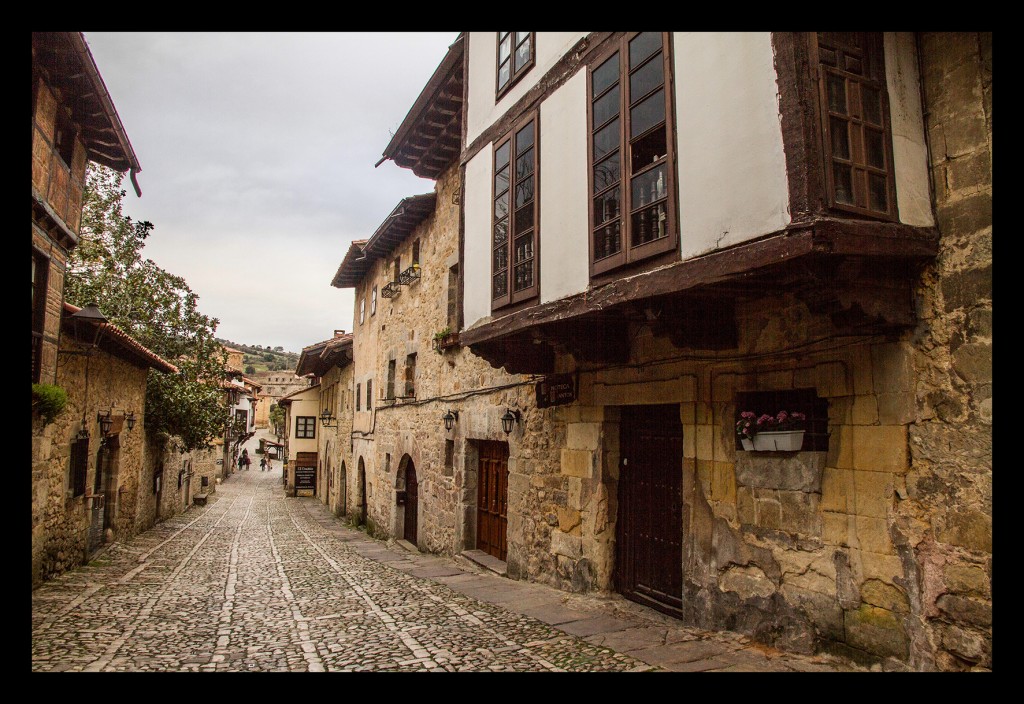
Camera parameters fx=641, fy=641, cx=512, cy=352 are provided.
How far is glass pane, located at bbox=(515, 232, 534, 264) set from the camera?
6.98 m

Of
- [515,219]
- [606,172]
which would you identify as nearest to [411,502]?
[515,219]

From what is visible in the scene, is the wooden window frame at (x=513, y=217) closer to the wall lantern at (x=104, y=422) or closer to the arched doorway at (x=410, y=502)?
the arched doorway at (x=410, y=502)

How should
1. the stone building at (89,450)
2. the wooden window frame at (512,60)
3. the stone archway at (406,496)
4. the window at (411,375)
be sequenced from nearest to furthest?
the wooden window frame at (512,60), the stone building at (89,450), the window at (411,375), the stone archway at (406,496)

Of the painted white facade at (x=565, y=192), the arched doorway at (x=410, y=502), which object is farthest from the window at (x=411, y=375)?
the painted white facade at (x=565, y=192)

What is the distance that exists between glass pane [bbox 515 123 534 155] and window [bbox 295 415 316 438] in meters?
30.4

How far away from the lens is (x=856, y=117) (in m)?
4.20

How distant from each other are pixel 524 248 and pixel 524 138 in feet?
4.08

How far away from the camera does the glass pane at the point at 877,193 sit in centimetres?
412

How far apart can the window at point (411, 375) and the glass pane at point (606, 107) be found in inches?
340

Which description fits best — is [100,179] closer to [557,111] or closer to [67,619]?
[67,619]

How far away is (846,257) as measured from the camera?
3.87 metres

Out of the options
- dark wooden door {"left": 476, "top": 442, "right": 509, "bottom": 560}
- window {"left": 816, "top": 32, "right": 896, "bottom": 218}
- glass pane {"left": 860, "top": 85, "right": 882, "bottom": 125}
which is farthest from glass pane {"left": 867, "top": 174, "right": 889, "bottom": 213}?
dark wooden door {"left": 476, "top": 442, "right": 509, "bottom": 560}

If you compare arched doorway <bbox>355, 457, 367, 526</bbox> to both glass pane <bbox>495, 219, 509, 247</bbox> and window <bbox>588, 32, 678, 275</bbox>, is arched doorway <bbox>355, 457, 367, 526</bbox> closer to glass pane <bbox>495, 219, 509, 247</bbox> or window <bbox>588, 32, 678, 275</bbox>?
glass pane <bbox>495, 219, 509, 247</bbox>
